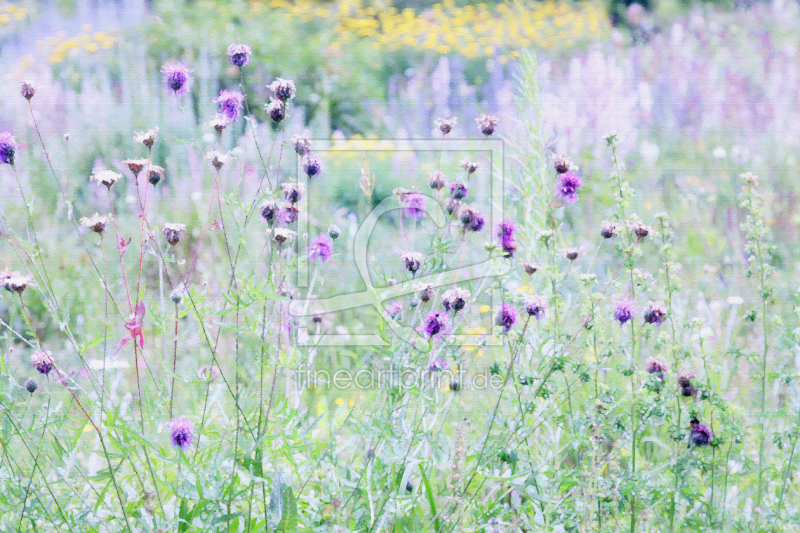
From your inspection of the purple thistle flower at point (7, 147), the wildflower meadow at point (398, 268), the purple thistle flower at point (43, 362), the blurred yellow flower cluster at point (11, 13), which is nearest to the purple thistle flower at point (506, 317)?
the wildflower meadow at point (398, 268)

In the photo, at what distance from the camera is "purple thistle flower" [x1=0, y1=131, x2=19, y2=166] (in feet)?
4.39

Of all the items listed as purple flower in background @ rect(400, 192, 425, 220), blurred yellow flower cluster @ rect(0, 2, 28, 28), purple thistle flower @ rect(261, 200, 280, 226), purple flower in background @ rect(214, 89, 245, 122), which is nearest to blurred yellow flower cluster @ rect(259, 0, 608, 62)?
blurred yellow flower cluster @ rect(0, 2, 28, 28)

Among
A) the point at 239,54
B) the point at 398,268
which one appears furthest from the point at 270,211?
the point at 398,268

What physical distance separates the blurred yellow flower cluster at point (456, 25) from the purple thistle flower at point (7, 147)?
3.15 metres

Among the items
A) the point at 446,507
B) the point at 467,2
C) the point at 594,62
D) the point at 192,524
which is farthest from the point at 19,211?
the point at 467,2

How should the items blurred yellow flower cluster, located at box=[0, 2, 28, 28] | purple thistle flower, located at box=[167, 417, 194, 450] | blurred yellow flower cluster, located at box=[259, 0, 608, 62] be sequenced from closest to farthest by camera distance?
purple thistle flower, located at box=[167, 417, 194, 450]
blurred yellow flower cluster, located at box=[0, 2, 28, 28]
blurred yellow flower cluster, located at box=[259, 0, 608, 62]

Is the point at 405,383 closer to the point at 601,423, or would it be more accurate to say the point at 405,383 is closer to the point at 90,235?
the point at 601,423

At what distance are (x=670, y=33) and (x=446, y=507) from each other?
14.5 feet

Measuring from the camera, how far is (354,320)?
99.5 inches

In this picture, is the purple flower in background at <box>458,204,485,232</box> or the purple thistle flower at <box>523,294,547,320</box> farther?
the purple flower in background at <box>458,204,485,232</box>

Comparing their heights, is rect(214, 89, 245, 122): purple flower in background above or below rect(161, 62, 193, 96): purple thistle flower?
below

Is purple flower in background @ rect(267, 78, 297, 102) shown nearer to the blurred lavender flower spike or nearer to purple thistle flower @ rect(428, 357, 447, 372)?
the blurred lavender flower spike

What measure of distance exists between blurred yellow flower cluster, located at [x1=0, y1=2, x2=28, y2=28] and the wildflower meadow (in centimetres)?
3

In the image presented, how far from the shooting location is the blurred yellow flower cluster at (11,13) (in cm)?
405
